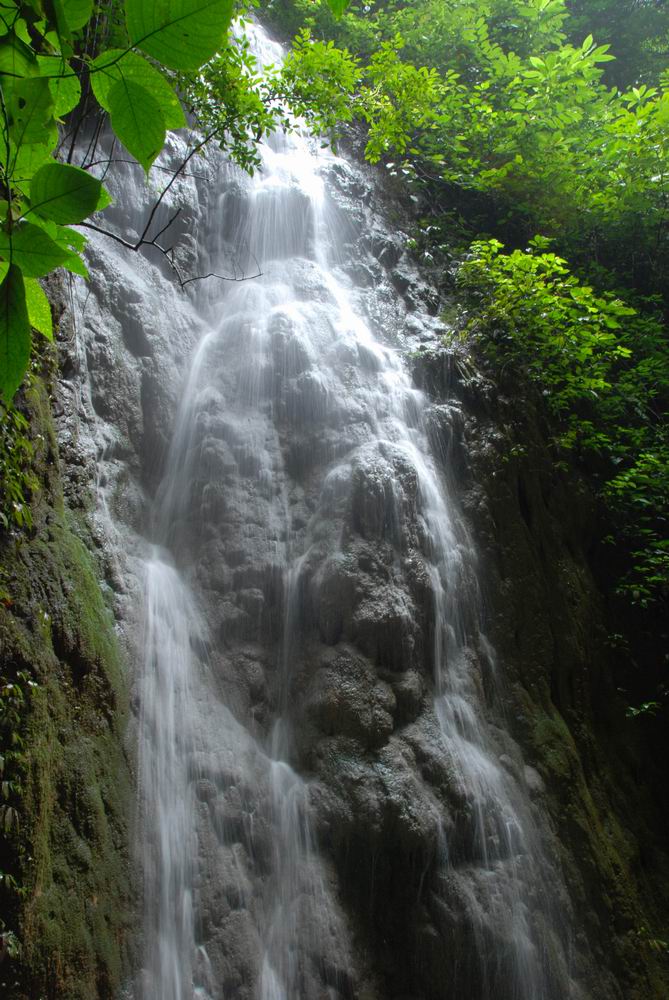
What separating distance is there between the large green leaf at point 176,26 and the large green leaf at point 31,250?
0.18m

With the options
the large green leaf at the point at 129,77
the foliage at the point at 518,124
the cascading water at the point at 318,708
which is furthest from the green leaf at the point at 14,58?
the foliage at the point at 518,124

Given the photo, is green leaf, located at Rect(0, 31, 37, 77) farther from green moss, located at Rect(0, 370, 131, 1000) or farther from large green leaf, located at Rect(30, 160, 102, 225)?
green moss, located at Rect(0, 370, 131, 1000)

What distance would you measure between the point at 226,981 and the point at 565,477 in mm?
5310

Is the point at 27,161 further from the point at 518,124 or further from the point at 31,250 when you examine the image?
the point at 518,124

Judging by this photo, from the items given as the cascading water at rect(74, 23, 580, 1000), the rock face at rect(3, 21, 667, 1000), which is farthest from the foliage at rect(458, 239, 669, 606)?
the cascading water at rect(74, 23, 580, 1000)

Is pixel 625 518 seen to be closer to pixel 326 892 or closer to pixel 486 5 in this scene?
pixel 326 892

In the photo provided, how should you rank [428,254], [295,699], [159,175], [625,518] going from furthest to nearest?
[428,254] → [625,518] → [159,175] → [295,699]

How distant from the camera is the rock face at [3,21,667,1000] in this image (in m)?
3.47

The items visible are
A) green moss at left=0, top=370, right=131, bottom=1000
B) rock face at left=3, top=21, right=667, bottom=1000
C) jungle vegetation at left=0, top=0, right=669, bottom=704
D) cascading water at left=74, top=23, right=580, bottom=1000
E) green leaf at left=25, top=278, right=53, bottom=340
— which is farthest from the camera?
jungle vegetation at left=0, top=0, right=669, bottom=704

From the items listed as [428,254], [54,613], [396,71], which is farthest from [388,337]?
[54,613]

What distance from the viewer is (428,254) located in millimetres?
7820

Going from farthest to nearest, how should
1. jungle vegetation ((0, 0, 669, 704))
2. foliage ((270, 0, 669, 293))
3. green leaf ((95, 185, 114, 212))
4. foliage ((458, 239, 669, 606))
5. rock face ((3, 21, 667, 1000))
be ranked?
foliage ((270, 0, 669, 293)), foliage ((458, 239, 669, 606)), jungle vegetation ((0, 0, 669, 704)), rock face ((3, 21, 667, 1000)), green leaf ((95, 185, 114, 212))

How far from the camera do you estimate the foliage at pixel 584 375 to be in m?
6.35

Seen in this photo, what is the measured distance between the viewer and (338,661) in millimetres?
4215
